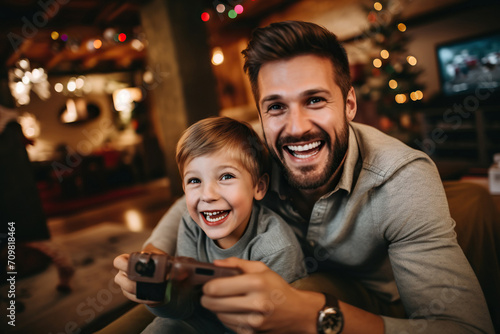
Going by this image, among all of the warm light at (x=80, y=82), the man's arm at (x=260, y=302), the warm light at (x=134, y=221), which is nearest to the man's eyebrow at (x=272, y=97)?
the man's arm at (x=260, y=302)

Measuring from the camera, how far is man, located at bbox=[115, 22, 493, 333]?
2.31 feet

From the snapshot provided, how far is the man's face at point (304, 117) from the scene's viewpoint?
3.13 feet

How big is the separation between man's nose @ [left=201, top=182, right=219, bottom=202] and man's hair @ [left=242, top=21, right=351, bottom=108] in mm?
388

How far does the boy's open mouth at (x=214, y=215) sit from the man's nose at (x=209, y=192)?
6 cm

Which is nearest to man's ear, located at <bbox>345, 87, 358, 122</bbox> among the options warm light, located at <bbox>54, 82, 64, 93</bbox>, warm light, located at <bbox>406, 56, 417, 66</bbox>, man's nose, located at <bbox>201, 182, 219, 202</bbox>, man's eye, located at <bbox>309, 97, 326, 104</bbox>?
man's eye, located at <bbox>309, 97, 326, 104</bbox>

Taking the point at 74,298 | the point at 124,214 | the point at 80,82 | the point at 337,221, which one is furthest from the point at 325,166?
Answer: the point at 80,82

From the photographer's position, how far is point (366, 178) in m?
1.01

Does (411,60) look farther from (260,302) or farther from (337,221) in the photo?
(260,302)

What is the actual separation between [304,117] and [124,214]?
374 centimetres

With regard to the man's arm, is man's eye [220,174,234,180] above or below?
above

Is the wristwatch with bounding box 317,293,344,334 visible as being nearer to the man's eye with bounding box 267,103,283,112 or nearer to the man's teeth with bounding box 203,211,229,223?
the man's teeth with bounding box 203,211,229,223

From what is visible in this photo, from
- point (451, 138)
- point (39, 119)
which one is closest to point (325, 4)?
point (451, 138)

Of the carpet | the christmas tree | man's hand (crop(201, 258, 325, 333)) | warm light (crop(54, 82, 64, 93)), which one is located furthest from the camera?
warm light (crop(54, 82, 64, 93))

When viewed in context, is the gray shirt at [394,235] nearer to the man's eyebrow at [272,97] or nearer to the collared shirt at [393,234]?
the collared shirt at [393,234]
